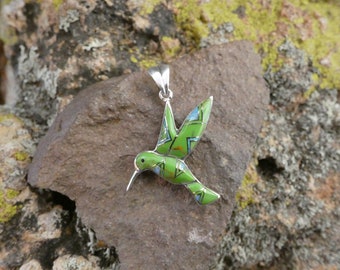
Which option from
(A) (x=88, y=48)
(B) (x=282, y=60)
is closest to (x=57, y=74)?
(A) (x=88, y=48)

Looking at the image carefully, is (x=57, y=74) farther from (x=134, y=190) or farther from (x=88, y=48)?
(x=134, y=190)

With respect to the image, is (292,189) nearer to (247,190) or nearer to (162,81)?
(247,190)

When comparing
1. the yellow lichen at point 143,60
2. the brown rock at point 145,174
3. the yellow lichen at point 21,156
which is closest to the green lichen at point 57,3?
the yellow lichen at point 143,60

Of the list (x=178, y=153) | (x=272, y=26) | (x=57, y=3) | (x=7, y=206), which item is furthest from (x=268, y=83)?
(x=7, y=206)

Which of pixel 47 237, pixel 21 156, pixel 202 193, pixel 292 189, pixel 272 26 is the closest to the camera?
pixel 202 193

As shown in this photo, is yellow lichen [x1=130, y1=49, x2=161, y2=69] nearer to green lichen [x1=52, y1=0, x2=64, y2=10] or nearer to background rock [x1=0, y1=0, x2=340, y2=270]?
background rock [x1=0, y1=0, x2=340, y2=270]

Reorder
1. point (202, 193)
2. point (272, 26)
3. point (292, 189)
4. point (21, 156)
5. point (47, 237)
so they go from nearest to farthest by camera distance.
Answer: point (202, 193) < point (47, 237) < point (21, 156) < point (292, 189) < point (272, 26)

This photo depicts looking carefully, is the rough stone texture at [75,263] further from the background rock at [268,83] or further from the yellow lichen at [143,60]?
the yellow lichen at [143,60]
